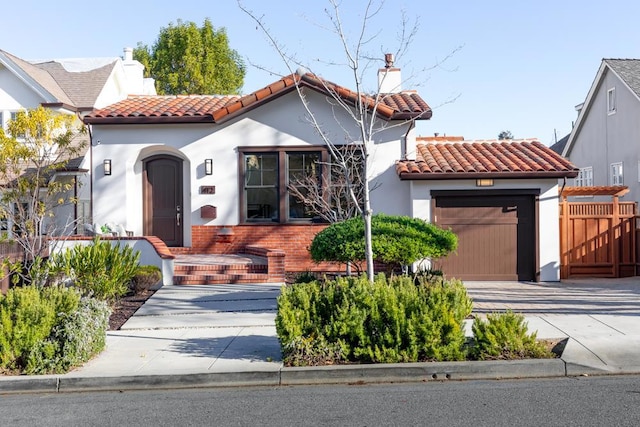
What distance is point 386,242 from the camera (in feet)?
37.7

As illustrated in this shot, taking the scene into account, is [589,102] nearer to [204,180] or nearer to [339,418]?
[204,180]

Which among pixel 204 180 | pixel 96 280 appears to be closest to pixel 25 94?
pixel 204 180

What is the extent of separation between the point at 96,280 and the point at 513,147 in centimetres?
1126

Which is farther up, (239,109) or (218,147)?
(239,109)

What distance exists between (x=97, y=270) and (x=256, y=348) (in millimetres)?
4693

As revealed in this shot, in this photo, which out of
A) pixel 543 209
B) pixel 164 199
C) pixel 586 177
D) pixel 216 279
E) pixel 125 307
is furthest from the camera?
pixel 586 177

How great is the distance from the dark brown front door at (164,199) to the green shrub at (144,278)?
3006 mm

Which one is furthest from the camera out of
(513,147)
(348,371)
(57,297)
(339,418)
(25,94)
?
(25,94)

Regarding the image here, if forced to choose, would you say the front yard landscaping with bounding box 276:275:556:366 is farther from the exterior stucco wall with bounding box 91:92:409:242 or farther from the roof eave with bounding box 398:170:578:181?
the exterior stucco wall with bounding box 91:92:409:242

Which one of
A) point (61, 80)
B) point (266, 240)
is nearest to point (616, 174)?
point (266, 240)

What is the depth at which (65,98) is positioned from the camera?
23625 mm

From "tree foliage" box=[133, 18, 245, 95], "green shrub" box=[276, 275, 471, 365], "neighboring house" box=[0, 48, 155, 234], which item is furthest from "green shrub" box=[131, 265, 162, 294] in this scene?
"tree foliage" box=[133, 18, 245, 95]

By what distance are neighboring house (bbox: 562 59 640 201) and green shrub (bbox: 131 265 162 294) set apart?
16063 millimetres

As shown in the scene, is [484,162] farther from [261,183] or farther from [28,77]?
[28,77]
